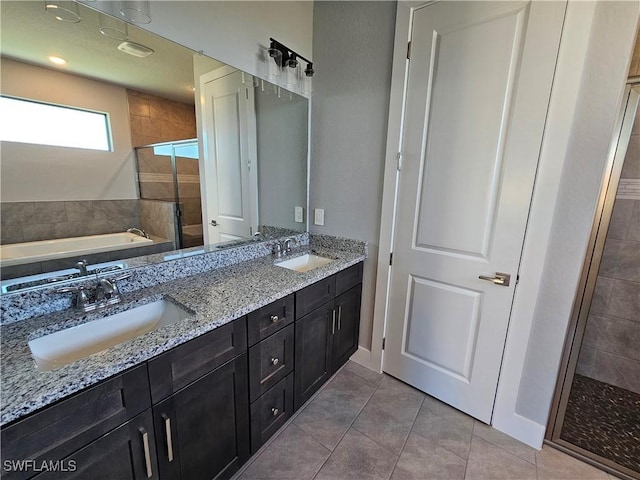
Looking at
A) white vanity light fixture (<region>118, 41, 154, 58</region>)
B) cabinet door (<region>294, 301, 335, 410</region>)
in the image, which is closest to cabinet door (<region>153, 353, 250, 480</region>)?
cabinet door (<region>294, 301, 335, 410</region>)

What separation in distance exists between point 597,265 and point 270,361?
1663 millimetres

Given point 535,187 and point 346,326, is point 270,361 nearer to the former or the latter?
point 346,326

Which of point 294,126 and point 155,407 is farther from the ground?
point 294,126

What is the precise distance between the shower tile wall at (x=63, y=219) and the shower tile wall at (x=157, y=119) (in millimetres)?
306

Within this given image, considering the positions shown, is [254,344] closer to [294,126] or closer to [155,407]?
[155,407]

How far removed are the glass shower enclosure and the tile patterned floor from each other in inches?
48.3

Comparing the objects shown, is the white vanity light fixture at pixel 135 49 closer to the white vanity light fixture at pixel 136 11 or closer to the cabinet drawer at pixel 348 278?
the white vanity light fixture at pixel 136 11

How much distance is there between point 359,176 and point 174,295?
134cm

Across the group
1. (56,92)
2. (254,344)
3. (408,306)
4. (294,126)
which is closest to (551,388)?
(408,306)

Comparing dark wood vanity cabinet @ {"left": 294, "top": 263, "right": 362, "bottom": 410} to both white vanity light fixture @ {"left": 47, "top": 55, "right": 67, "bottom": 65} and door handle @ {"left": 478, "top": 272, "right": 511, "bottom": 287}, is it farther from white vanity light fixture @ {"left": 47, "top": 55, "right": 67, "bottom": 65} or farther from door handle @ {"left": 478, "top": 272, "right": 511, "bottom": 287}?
white vanity light fixture @ {"left": 47, "top": 55, "right": 67, "bottom": 65}

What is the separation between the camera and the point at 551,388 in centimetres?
145

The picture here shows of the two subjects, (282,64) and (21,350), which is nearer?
(21,350)

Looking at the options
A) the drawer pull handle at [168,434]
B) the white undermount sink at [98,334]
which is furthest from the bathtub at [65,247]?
the drawer pull handle at [168,434]

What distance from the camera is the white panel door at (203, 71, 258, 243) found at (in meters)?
1.60
